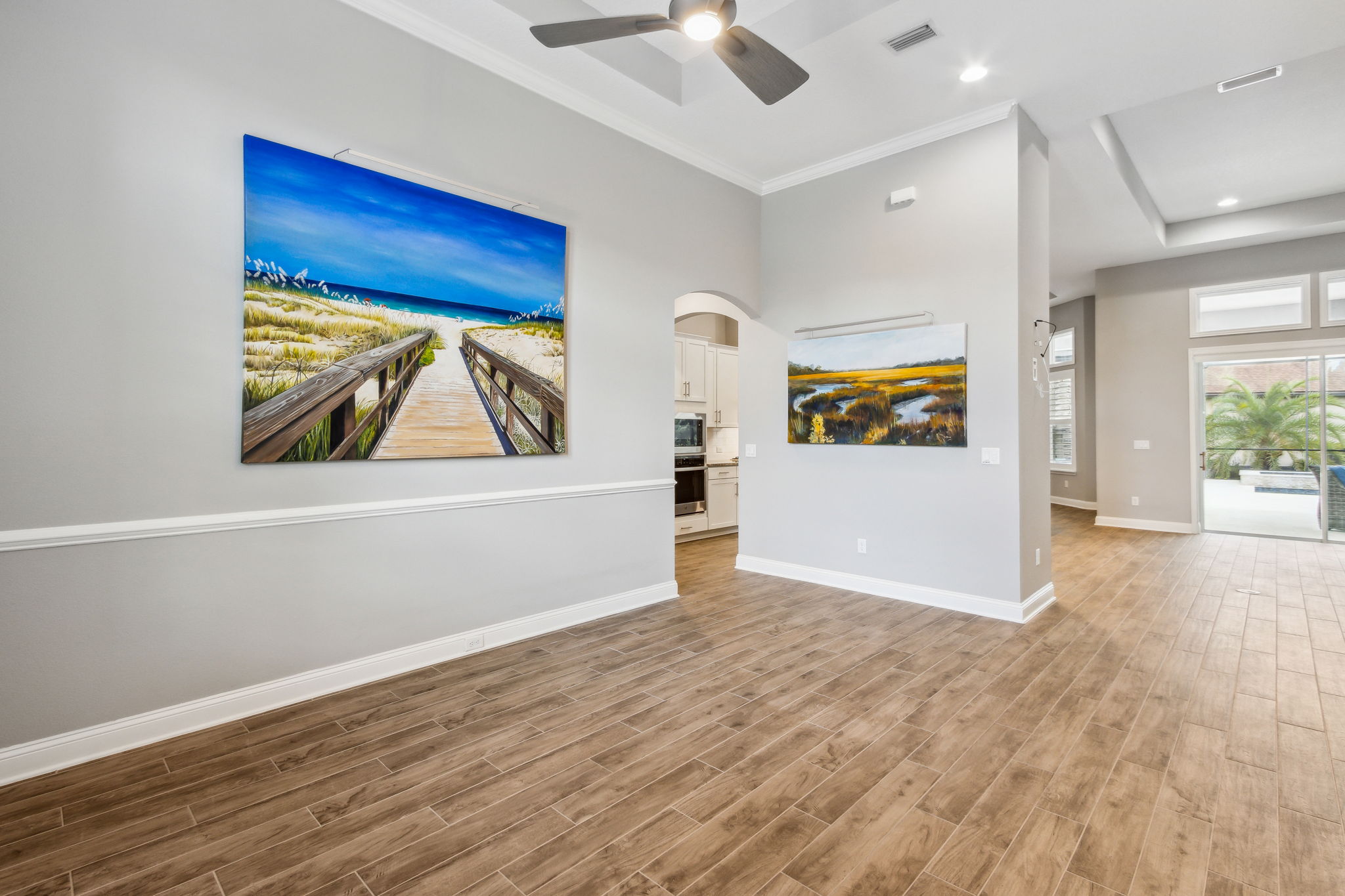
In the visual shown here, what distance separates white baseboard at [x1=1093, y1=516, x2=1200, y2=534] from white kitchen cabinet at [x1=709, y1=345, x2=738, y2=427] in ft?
16.7

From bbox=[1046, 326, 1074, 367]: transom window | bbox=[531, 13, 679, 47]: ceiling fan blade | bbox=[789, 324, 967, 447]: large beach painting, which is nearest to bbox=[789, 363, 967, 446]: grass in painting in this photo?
bbox=[789, 324, 967, 447]: large beach painting

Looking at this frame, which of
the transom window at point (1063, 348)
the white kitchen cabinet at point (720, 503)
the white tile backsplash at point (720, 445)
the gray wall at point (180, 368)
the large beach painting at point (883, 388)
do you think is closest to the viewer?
the gray wall at point (180, 368)

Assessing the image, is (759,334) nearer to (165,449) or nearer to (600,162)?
(600,162)

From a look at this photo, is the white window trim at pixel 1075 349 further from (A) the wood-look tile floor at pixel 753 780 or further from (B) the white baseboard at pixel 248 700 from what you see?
(B) the white baseboard at pixel 248 700

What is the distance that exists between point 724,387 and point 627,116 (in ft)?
12.0

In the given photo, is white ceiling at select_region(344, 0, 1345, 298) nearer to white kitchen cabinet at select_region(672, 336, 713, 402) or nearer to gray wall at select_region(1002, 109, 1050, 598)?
gray wall at select_region(1002, 109, 1050, 598)

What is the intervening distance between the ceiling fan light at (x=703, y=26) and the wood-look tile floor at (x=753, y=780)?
2.93 meters

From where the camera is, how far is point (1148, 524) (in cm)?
767

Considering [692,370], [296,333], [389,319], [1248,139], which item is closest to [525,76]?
[389,319]

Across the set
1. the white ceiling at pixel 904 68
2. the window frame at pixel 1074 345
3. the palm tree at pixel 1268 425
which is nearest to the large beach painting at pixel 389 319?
the white ceiling at pixel 904 68

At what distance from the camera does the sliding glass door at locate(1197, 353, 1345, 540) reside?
21.3ft

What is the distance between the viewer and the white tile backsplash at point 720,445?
23.4 feet

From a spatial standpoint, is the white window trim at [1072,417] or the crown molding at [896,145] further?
the white window trim at [1072,417]

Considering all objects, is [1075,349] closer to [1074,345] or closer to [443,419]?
[1074,345]
